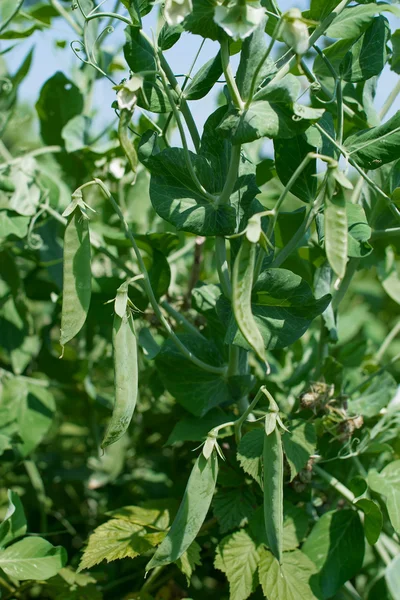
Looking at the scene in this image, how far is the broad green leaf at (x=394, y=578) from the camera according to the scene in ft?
2.23

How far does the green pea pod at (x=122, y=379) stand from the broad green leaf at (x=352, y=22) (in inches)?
16.3

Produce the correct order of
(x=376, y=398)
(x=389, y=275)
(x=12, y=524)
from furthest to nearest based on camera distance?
(x=389, y=275)
(x=376, y=398)
(x=12, y=524)

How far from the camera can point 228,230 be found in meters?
0.73

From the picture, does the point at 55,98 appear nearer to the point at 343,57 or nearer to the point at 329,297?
the point at 343,57

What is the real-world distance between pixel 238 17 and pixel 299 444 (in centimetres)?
50

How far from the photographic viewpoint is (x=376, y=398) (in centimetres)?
97

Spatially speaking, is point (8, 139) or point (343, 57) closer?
point (343, 57)

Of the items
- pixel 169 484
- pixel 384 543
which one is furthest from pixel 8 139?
pixel 384 543

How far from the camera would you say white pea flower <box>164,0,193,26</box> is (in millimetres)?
557

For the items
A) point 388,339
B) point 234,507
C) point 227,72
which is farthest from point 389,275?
point 227,72

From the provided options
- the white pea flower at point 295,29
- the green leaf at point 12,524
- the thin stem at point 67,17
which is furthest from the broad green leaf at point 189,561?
the thin stem at point 67,17

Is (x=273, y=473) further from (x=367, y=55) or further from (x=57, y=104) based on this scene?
(x=57, y=104)

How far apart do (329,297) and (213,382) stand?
8.8 inches

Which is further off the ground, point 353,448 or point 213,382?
point 213,382
